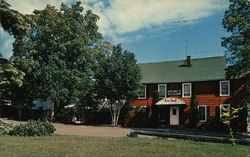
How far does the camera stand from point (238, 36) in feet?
63.4

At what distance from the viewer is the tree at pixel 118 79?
89.7ft

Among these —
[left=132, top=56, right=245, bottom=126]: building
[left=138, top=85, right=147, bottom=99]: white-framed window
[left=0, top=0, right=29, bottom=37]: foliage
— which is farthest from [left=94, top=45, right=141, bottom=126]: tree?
[left=0, top=0, right=29, bottom=37]: foliage

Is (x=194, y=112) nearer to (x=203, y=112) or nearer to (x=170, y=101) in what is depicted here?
(x=203, y=112)

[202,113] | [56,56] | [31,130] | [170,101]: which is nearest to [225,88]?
[202,113]

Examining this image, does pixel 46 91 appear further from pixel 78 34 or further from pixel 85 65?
pixel 78 34

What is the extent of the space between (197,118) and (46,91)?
15565mm

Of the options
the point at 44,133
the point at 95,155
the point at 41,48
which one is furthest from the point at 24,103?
the point at 95,155

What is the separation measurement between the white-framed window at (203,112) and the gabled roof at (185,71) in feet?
8.92

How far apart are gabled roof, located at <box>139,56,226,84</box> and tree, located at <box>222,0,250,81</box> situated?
7.37 meters

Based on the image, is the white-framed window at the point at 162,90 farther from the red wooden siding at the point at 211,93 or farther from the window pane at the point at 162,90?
the red wooden siding at the point at 211,93

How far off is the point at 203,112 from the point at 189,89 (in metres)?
2.65

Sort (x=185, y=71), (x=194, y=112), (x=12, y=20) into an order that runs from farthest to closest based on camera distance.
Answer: (x=185, y=71) → (x=194, y=112) → (x=12, y=20)

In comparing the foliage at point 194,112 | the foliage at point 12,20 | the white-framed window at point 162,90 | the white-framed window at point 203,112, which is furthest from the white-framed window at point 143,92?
the foliage at point 12,20

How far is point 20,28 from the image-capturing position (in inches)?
281
